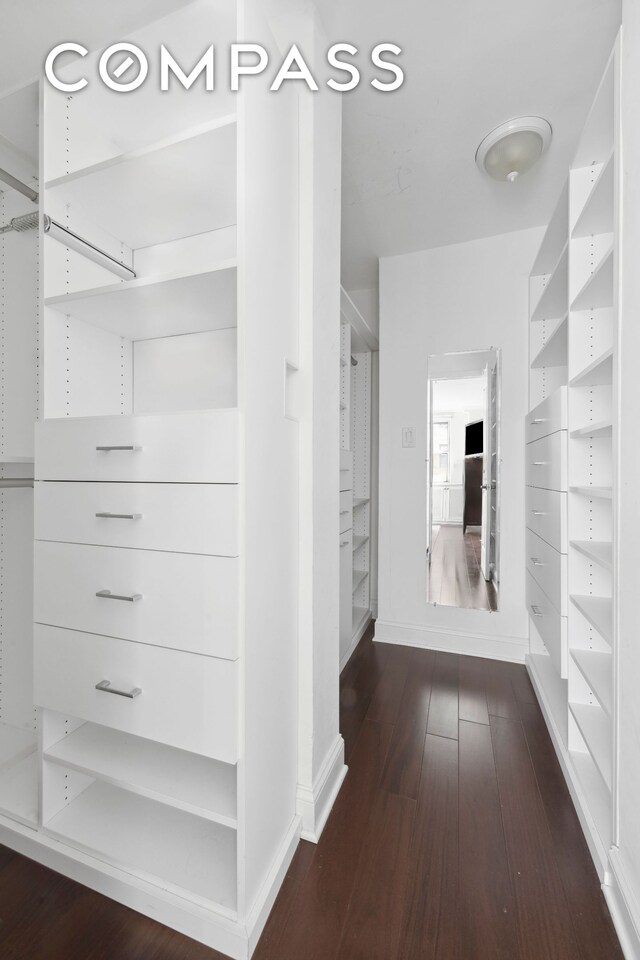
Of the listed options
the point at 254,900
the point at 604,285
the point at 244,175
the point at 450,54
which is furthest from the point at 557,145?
the point at 254,900

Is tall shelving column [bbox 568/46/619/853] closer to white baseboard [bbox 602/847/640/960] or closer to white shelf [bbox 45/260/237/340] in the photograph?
white baseboard [bbox 602/847/640/960]

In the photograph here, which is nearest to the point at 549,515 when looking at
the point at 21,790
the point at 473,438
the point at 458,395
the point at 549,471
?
the point at 549,471

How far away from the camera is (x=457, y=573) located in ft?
8.23

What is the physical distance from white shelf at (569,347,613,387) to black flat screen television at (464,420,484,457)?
3.33 feet

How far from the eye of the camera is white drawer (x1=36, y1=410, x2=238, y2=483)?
34.0 inches

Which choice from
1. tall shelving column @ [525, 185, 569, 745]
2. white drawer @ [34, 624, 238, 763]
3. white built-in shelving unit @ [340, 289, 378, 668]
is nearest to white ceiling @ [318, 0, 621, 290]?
tall shelving column @ [525, 185, 569, 745]

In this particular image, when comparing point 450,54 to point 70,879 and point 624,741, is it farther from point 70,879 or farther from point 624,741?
point 70,879

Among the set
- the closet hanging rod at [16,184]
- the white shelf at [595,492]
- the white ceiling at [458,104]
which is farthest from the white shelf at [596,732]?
the closet hanging rod at [16,184]

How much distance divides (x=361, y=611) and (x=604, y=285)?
228cm

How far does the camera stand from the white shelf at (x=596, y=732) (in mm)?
1156

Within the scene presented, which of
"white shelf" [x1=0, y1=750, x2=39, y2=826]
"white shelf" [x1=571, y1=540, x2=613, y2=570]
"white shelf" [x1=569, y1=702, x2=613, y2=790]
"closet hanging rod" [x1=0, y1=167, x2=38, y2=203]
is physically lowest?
"white shelf" [x1=0, y1=750, x2=39, y2=826]

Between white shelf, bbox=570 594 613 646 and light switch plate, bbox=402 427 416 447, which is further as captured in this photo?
light switch plate, bbox=402 427 416 447

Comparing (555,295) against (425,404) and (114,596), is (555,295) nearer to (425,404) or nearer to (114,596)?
(425,404)

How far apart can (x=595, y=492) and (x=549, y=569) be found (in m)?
0.56
